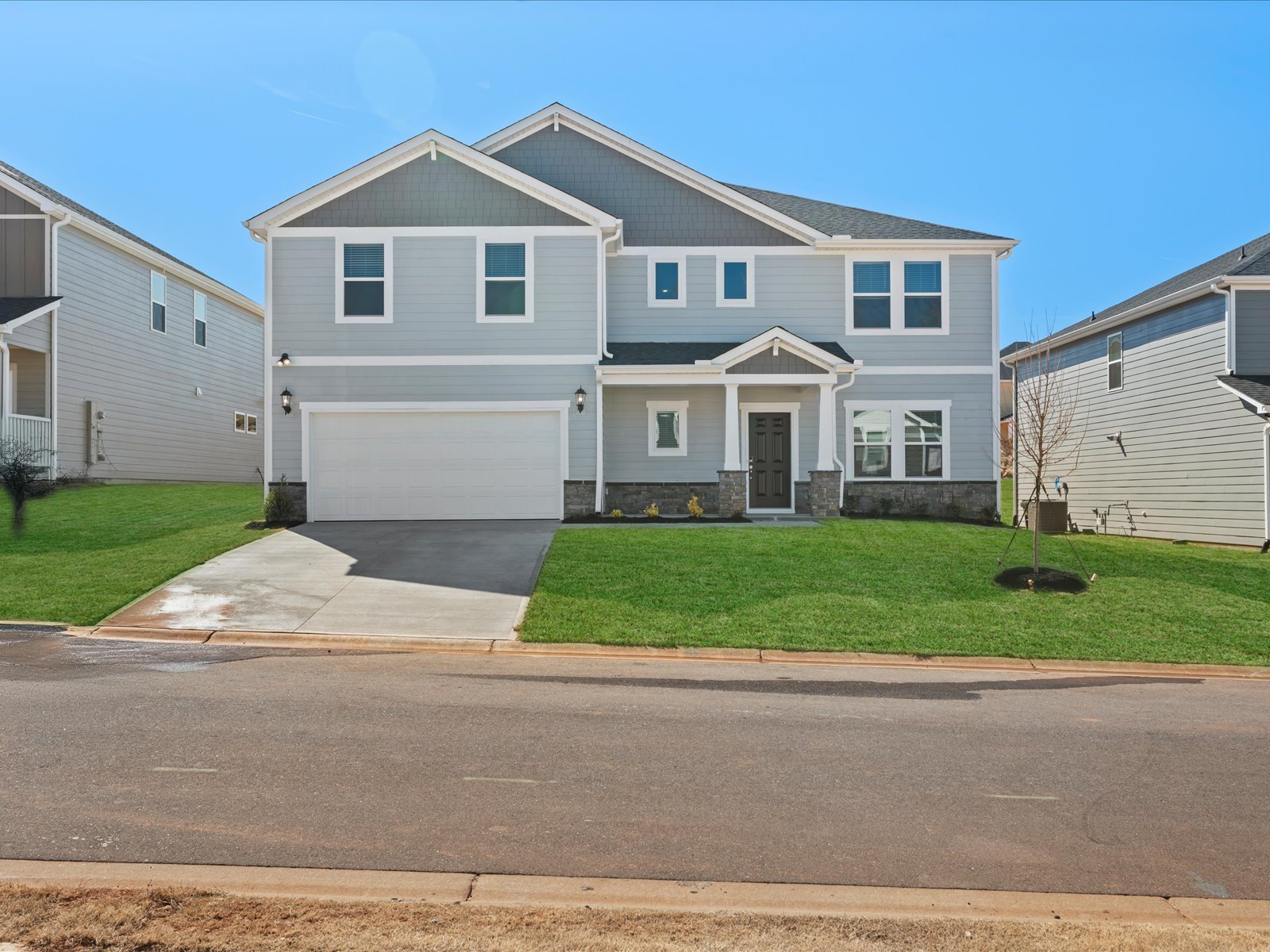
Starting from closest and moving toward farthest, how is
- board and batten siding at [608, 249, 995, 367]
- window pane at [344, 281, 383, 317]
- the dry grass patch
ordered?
the dry grass patch → window pane at [344, 281, 383, 317] → board and batten siding at [608, 249, 995, 367]

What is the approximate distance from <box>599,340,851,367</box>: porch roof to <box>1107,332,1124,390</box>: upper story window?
7668mm

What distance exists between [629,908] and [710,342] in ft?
58.7

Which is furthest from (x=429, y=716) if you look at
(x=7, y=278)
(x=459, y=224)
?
(x=7, y=278)

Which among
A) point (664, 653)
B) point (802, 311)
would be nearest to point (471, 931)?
point (664, 653)

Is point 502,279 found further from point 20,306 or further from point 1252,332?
point 1252,332

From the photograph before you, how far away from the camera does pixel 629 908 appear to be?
3.92 m

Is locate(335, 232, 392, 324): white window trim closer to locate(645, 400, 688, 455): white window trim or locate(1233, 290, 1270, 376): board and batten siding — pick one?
locate(645, 400, 688, 455): white window trim

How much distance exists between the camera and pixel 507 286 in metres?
19.0

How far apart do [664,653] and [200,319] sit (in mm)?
23520

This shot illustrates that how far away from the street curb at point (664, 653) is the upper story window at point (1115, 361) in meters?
15.3

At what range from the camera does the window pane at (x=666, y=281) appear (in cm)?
2120

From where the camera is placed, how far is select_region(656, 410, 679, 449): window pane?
20.9 metres

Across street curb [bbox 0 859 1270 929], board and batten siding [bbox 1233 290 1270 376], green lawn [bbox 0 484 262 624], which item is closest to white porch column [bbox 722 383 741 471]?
green lawn [bbox 0 484 262 624]

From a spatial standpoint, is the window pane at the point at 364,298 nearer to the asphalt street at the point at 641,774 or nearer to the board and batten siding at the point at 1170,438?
the asphalt street at the point at 641,774
